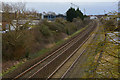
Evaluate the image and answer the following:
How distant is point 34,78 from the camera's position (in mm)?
10172

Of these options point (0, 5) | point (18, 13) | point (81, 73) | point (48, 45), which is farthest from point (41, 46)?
point (81, 73)

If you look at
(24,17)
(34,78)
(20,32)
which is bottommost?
(34,78)

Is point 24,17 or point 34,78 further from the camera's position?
point 24,17

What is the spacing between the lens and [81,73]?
10.4 m

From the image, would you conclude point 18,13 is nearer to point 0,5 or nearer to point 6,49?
point 0,5

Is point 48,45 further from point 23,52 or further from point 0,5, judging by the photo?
point 0,5

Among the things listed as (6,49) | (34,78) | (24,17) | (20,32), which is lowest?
(34,78)

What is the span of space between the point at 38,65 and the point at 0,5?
24.0ft

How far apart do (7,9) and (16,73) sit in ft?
24.9

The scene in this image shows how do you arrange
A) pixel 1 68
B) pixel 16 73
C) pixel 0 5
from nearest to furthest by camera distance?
pixel 16 73, pixel 1 68, pixel 0 5

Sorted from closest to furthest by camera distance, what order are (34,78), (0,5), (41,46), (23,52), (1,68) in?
(34,78)
(1,68)
(0,5)
(23,52)
(41,46)

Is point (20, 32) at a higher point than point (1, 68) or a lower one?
higher

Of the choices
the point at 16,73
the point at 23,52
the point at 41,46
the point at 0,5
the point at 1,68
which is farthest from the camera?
the point at 41,46

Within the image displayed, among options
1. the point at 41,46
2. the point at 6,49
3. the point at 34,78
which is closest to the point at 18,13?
the point at 6,49
